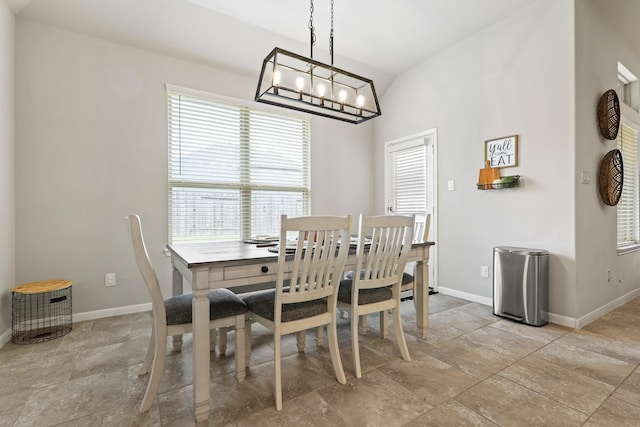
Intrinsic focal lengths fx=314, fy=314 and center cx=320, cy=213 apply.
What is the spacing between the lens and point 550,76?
291 cm

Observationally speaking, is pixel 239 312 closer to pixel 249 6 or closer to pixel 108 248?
pixel 108 248

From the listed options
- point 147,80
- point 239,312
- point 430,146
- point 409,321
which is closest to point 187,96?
point 147,80

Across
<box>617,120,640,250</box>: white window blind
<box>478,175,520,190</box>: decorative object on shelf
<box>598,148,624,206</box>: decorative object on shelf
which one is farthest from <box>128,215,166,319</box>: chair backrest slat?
<box>617,120,640,250</box>: white window blind

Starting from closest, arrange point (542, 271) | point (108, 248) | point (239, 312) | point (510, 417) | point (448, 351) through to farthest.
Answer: point (510, 417) < point (239, 312) < point (448, 351) < point (542, 271) < point (108, 248)

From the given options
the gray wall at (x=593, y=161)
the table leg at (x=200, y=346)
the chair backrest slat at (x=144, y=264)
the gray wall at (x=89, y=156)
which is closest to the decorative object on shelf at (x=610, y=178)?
the gray wall at (x=593, y=161)

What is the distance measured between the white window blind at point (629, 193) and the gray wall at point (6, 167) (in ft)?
19.9

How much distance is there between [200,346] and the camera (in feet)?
5.24

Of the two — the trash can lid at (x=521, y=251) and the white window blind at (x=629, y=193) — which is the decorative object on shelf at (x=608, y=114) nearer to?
the white window blind at (x=629, y=193)

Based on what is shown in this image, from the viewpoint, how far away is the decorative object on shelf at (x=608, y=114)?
3.04 metres

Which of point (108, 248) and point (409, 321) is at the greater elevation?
point (108, 248)

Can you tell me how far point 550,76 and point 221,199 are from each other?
11.6 ft

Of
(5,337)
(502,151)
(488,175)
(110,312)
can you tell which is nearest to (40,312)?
(5,337)

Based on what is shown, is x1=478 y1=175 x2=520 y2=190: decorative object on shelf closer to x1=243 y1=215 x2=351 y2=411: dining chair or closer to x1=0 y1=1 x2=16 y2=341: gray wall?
x1=243 y1=215 x2=351 y2=411: dining chair

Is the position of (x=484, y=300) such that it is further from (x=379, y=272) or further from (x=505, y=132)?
(x=379, y=272)
